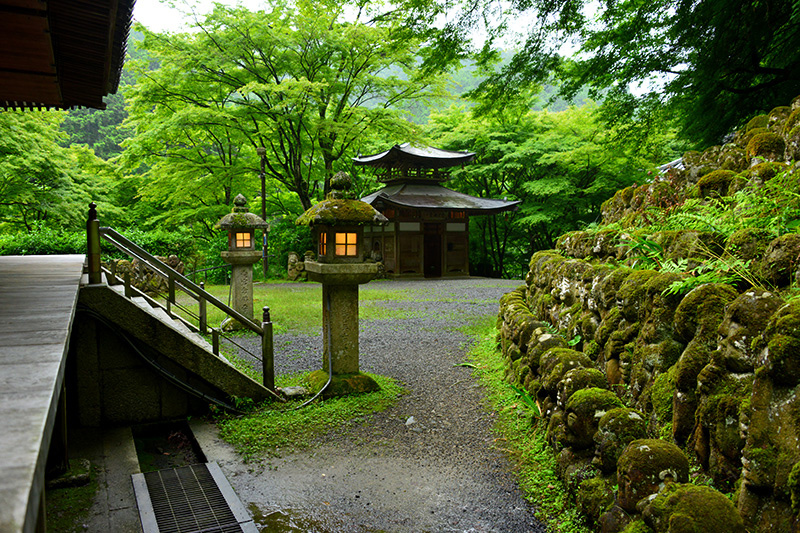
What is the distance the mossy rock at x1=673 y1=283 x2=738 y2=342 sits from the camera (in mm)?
2900

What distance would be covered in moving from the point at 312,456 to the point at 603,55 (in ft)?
26.9

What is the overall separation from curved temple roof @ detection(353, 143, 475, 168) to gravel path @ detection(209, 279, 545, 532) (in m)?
16.6

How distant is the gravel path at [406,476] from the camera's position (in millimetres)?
3609

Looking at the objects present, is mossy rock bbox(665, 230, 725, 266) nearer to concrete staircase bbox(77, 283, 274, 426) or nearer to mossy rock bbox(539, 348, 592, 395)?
mossy rock bbox(539, 348, 592, 395)

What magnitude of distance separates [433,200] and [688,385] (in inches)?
775

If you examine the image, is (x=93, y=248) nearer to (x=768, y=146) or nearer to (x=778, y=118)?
(x=768, y=146)

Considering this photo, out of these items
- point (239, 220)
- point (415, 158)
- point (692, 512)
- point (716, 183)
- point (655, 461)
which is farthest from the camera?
point (415, 158)

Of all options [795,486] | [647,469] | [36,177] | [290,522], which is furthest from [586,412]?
[36,177]

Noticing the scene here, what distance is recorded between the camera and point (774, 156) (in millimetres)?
4684

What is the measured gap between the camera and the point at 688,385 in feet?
9.41

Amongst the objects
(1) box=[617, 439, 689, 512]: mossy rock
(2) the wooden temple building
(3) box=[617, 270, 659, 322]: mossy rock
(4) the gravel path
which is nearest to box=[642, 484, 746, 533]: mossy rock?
(1) box=[617, 439, 689, 512]: mossy rock

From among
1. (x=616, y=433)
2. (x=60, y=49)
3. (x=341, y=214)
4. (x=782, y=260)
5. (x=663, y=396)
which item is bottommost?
(x=616, y=433)

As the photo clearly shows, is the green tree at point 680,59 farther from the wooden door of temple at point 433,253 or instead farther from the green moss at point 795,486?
the wooden door of temple at point 433,253

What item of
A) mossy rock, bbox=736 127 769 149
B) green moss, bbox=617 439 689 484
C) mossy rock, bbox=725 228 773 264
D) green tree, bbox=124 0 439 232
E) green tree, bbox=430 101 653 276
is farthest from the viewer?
green tree, bbox=430 101 653 276
